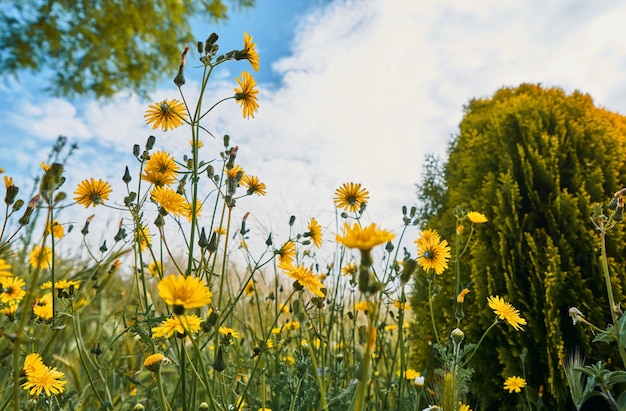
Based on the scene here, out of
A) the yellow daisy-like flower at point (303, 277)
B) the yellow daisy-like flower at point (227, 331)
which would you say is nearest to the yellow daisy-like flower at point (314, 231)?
the yellow daisy-like flower at point (303, 277)

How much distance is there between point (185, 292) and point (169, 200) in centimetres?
48

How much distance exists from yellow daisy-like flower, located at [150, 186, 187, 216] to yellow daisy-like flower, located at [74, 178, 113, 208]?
0.68 feet

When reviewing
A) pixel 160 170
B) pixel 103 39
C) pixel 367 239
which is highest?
pixel 103 39

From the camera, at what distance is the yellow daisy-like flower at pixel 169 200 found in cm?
123

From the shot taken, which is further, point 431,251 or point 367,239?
point 431,251

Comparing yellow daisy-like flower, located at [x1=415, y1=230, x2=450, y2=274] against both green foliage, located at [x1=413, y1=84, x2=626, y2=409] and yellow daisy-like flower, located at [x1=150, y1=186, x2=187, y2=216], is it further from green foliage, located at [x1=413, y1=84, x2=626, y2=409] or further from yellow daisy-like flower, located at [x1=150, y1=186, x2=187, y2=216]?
green foliage, located at [x1=413, y1=84, x2=626, y2=409]

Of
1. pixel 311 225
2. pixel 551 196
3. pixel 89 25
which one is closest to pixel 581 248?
pixel 551 196

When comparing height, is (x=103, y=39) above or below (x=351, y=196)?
above

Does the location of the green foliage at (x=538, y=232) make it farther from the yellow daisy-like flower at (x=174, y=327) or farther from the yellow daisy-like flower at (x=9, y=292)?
the yellow daisy-like flower at (x=9, y=292)

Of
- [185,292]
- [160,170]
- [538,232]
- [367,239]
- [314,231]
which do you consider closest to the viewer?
[367,239]

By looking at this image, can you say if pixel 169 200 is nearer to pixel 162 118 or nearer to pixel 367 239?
pixel 162 118

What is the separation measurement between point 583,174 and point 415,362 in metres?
1.49

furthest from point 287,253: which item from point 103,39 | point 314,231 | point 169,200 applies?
point 103,39

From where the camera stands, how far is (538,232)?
261 centimetres
